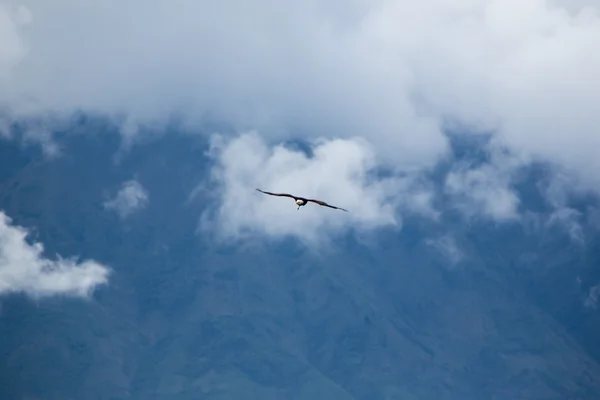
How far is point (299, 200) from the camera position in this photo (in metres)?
66.9
